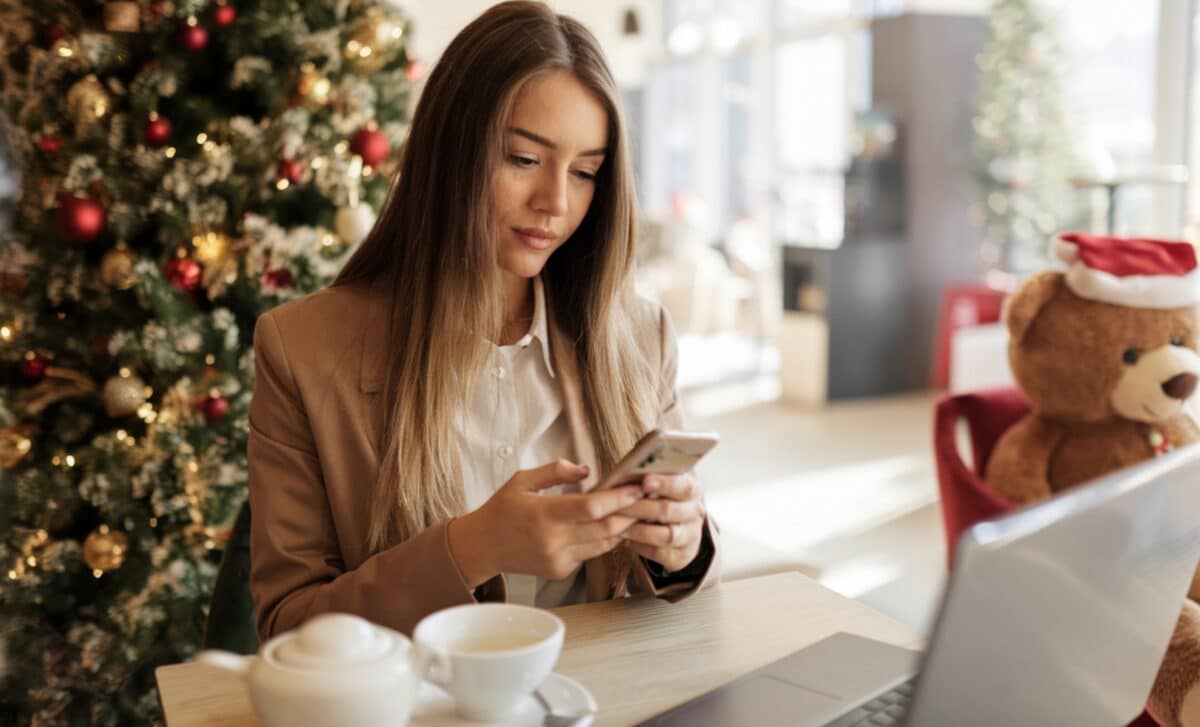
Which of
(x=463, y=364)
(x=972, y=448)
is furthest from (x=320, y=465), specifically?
(x=972, y=448)

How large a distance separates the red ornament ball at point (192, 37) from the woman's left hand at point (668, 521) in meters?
1.73

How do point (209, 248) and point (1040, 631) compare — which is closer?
point (1040, 631)

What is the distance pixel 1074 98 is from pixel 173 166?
17.2 feet

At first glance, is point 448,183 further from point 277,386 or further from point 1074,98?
point 1074,98

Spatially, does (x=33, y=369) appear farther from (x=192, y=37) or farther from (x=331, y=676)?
(x=331, y=676)

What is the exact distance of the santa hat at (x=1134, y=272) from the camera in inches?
96.2

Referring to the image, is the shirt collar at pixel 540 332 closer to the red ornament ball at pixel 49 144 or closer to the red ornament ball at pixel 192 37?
the red ornament ball at pixel 192 37

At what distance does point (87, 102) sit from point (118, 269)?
1.16 feet

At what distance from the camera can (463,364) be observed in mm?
1433

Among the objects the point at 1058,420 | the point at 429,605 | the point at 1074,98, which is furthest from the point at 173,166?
the point at 1074,98

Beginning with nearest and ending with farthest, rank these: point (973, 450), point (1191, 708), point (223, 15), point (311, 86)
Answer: point (1191, 708), point (223, 15), point (311, 86), point (973, 450)

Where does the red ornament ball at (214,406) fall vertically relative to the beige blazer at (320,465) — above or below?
below

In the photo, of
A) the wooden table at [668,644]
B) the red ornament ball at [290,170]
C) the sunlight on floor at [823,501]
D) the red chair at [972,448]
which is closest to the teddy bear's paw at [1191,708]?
the red chair at [972,448]

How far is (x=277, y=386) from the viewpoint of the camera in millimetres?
1393
